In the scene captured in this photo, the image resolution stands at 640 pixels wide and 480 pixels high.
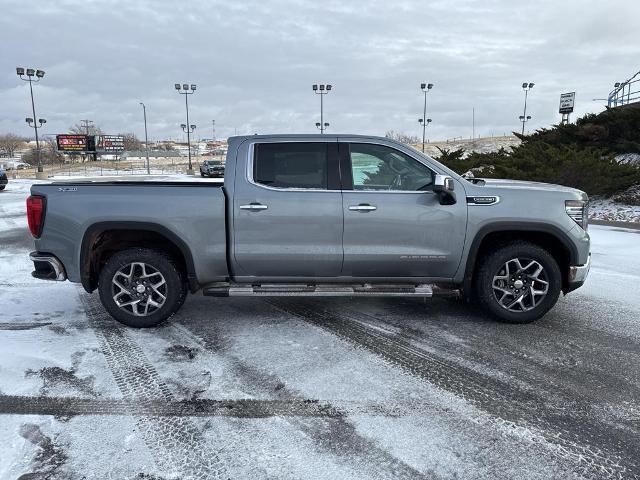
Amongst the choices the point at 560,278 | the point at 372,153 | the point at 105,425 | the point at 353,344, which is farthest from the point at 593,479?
the point at 372,153

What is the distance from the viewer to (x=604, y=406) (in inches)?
130

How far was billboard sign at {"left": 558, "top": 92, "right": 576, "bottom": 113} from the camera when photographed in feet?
96.9

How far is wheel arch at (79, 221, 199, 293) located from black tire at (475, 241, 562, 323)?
2849 millimetres

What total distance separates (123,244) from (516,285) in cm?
399

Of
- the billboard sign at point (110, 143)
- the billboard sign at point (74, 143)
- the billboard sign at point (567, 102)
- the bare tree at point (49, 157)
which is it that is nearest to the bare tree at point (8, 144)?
the bare tree at point (49, 157)

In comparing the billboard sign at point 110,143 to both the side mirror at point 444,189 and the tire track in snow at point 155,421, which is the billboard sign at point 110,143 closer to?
the tire track in snow at point 155,421

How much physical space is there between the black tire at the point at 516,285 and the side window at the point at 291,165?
180cm

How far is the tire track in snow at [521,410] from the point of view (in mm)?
2730

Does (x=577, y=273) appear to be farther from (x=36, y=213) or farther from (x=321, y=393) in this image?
(x=36, y=213)

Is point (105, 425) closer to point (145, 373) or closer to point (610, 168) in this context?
point (145, 373)

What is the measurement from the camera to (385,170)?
4668 millimetres

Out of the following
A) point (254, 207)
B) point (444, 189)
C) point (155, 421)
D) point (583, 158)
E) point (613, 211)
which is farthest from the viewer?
point (583, 158)

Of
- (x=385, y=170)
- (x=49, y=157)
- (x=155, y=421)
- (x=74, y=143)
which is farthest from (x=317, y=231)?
(x=49, y=157)

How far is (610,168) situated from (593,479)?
1236 centimetres
